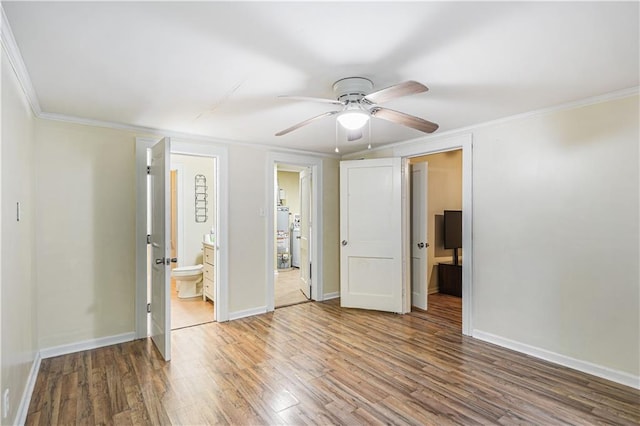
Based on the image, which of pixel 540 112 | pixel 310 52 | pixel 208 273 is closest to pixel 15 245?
pixel 310 52

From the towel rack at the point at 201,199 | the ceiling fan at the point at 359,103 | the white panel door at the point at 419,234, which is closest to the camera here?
the ceiling fan at the point at 359,103

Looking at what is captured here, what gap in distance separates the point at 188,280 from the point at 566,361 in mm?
4653

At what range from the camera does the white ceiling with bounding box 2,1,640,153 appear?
148cm

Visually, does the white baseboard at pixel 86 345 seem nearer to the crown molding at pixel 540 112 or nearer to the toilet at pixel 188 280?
the toilet at pixel 188 280

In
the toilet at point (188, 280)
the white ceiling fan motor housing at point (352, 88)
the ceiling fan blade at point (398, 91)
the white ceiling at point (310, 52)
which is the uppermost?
the white ceiling at point (310, 52)

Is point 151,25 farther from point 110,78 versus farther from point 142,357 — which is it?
point 142,357

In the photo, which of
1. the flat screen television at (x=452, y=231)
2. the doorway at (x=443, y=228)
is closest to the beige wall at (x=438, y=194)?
the doorway at (x=443, y=228)

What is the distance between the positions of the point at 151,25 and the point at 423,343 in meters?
3.33

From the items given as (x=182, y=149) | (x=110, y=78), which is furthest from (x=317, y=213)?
(x=110, y=78)

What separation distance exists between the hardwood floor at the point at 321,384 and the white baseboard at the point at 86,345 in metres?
0.08

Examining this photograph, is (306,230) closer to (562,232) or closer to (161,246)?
(161,246)

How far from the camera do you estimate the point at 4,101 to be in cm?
172

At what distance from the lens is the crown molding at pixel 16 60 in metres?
1.56

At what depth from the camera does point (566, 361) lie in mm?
2766
